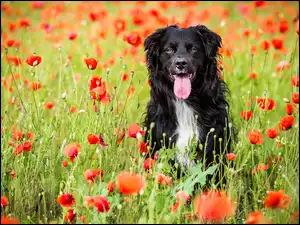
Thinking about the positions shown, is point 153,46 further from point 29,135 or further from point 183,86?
point 29,135

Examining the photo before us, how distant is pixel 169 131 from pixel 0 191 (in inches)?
59.5

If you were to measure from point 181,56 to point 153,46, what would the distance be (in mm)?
409

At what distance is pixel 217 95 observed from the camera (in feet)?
14.9

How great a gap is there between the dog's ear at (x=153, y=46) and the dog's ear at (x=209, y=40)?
0.97ft

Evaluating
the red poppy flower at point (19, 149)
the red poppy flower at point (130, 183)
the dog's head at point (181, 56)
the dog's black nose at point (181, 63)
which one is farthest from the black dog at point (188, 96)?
the red poppy flower at point (130, 183)

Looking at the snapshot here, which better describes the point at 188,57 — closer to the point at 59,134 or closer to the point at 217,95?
the point at 217,95

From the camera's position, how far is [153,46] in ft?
15.2

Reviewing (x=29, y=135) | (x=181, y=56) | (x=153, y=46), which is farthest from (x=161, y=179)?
(x=153, y=46)

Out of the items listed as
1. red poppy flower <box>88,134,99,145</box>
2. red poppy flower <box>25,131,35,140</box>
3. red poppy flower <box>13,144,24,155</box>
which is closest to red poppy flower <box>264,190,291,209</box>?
red poppy flower <box>88,134,99,145</box>

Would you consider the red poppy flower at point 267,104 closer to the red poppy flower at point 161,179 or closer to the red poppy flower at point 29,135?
the red poppy flower at point 161,179

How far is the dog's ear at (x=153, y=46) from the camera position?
15.2 ft

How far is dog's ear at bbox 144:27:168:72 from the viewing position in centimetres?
462

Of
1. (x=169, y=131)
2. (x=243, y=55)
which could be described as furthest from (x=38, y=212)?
(x=243, y=55)

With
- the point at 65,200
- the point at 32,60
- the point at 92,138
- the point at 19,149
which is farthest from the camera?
the point at 32,60
